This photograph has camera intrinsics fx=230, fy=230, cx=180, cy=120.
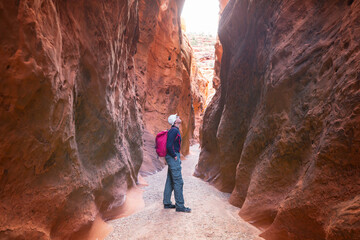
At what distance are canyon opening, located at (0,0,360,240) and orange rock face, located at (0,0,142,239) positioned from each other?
1cm

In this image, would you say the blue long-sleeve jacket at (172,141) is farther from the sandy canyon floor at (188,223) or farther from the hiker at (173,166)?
the sandy canyon floor at (188,223)

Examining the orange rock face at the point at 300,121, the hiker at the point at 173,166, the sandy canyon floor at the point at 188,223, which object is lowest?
the sandy canyon floor at the point at 188,223

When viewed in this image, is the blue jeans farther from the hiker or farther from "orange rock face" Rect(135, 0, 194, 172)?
"orange rock face" Rect(135, 0, 194, 172)

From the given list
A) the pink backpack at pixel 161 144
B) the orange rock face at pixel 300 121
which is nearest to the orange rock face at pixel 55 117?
the pink backpack at pixel 161 144

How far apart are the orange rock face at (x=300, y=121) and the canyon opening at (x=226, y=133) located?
0.05ft

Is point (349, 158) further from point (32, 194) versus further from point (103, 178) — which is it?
point (103, 178)

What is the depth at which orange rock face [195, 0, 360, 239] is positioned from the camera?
2.14 meters

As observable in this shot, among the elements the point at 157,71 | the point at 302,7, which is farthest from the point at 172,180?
the point at 157,71

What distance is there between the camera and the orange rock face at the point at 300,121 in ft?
7.02

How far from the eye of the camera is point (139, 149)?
6.79 meters

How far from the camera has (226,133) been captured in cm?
623

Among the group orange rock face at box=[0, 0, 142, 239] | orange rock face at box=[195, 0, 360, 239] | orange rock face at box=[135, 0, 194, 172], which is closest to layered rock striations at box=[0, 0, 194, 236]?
orange rock face at box=[0, 0, 142, 239]

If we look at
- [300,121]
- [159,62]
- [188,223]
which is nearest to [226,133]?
[300,121]

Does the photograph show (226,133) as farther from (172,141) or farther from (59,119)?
(59,119)
